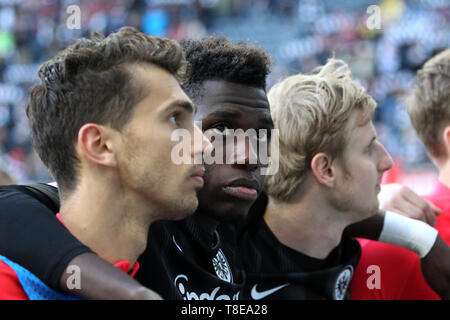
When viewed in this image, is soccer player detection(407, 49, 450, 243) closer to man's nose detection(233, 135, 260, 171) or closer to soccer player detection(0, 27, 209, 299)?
man's nose detection(233, 135, 260, 171)

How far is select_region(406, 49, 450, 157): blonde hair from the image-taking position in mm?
2443

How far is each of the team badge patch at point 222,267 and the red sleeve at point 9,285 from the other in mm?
573

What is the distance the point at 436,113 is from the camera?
246cm

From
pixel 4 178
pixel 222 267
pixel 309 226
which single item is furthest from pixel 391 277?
pixel 4 178

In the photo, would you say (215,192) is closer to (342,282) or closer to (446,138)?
(342,282)

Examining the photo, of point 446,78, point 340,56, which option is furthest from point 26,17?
point 446,78

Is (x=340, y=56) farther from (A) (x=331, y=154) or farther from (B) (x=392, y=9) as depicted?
A: (A) (x=331, y=154)

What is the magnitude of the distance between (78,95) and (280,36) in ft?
23.9

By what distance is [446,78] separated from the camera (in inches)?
96.8

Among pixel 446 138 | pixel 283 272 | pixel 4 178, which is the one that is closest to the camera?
pixel 283 272

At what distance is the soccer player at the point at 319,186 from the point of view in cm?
194

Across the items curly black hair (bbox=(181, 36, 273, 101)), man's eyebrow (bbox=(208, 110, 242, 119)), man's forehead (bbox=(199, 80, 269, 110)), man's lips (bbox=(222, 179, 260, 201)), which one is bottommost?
man's lips (bbox=(222, 179, 260, 201))

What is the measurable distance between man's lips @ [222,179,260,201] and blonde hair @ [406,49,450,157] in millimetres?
1115

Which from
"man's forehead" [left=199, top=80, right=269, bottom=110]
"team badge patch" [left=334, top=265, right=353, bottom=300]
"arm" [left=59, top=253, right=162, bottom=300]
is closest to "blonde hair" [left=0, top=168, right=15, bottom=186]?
"man's forehead" [left=199, top=80, right=269, bottom=110]
